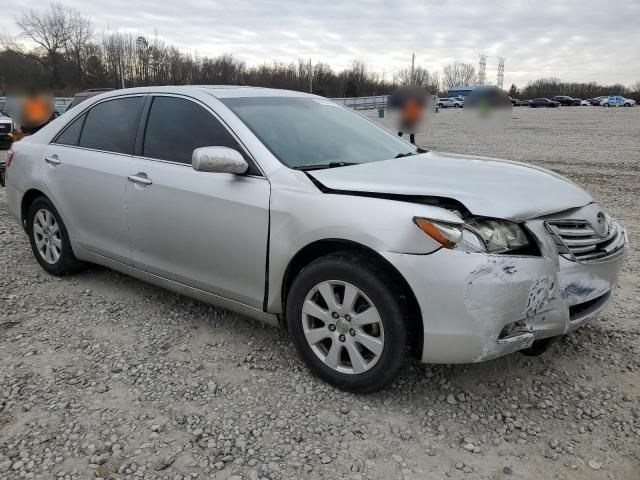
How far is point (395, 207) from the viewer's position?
255cm

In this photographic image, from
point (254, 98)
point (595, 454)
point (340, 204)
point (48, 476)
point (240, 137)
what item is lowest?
point (48, 476)

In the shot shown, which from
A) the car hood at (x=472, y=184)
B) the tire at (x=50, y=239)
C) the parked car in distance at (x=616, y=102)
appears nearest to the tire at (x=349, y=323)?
the car hood at (x=472, y=184)

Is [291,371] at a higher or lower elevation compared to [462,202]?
lower

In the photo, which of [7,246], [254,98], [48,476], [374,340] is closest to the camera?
[48,476]

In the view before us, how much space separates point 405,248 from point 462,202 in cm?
36

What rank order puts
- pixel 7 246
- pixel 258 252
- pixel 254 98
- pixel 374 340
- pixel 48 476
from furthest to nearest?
1. pixel 7 246
2. pixel 254 98
3. pixel 258 252
4. pixel 374 340
5. pixel 48 476

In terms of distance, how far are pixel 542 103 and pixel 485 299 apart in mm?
63253

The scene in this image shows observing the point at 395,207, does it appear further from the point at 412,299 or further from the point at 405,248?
the point at 412,299

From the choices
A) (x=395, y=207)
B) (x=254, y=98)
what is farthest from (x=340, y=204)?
(x=254, y=98)

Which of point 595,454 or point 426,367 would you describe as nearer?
point 595,454

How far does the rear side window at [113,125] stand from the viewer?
12.6ft

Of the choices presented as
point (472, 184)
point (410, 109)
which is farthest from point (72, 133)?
point (410, 109)

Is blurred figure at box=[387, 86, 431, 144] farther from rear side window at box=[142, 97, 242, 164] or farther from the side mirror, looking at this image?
the side mirror

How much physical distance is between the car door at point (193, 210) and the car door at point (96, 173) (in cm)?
15
